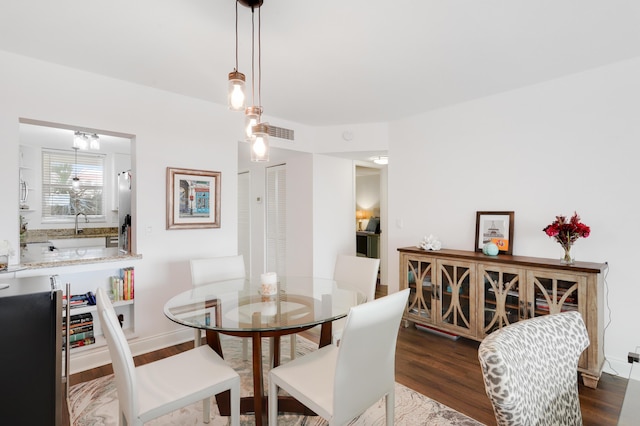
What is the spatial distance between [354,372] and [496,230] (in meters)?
2.44

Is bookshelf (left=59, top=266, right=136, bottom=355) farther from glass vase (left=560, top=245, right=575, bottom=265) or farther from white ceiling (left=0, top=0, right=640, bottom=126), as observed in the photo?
glass vase (left=560, top=245, right=575, bottom=265)

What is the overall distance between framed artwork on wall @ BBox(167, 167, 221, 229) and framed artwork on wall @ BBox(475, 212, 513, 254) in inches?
108

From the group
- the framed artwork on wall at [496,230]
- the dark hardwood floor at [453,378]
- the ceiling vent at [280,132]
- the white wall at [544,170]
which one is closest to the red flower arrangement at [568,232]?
the white wall at [544,170]

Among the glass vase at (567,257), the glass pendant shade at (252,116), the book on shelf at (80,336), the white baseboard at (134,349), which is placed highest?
the glass pendant shade at (252,116)

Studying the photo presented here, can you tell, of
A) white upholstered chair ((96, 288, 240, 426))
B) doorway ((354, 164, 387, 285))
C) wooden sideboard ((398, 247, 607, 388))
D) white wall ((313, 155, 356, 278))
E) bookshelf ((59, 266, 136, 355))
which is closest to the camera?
white upholstered chair ((96, 288, 240, 426))

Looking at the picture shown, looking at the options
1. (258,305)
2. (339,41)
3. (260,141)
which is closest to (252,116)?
(260,141)

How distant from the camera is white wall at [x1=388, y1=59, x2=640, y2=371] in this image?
8.29 feet

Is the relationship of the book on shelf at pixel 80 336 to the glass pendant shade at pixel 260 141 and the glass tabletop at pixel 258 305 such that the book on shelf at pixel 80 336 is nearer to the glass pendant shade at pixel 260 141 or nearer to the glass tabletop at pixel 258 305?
the glass tabletop at pixel 258 305

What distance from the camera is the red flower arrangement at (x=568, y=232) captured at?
2.51 meters

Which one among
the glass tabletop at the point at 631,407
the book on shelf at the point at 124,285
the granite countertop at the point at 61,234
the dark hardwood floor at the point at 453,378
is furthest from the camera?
the granite countertop at the point at 61,234

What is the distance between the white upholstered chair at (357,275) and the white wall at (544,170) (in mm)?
1353

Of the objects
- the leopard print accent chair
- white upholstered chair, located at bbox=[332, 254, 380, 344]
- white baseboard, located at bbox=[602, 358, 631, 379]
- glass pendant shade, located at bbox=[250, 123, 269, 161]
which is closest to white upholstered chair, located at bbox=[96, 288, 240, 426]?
white upholstered chair, located at bbox=[332, 254, 380, 344]

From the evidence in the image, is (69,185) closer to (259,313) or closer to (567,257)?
(259,313)

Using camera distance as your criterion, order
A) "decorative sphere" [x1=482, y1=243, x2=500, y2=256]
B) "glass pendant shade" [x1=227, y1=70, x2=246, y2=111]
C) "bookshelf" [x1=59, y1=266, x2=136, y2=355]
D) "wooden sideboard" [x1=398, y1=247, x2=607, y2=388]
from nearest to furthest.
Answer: "glass pendant shade" [x1=227, y1=70, x2=246, y2=111], "wooden sideboard" [x1=398, y1=247, x2=607, y2=388], "bookshelf" [x1=59, y1=266, x2=136, y2=355], "decorative sphere" [x1=482, y1=243, x2=500, y2=256]
